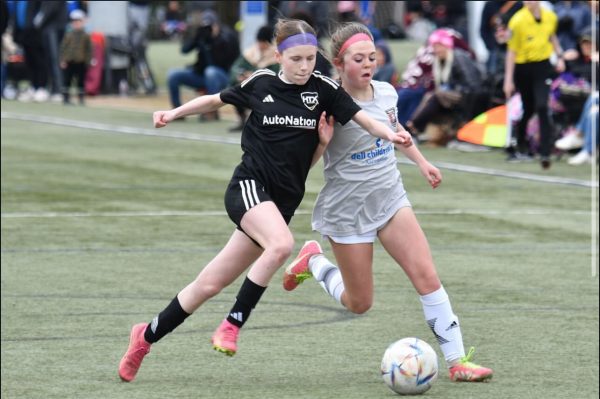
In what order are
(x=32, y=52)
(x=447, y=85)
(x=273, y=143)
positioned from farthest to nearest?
(x=32, y=52) → (x=447, y=85) → (x=273, y=143)

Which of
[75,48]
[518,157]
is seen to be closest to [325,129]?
[518,157]

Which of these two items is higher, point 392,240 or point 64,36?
point 392,240

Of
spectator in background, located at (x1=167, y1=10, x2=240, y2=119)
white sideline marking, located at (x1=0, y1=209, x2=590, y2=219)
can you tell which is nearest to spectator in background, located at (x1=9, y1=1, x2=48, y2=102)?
spectator in background, located at (x1=167, y1=10, x2=240, y2=119)

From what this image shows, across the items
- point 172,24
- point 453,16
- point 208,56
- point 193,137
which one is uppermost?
point 208,56

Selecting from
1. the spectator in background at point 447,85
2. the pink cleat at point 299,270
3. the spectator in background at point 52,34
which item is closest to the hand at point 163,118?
the pink cleat at point 299,270

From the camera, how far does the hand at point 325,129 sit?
756cm

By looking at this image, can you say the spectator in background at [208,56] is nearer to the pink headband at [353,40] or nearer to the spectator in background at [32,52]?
the spectator in background at [32,52]

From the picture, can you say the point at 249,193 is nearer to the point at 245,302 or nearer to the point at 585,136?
the point at 245,302

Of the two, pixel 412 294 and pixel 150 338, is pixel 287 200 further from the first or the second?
pixel 412 294

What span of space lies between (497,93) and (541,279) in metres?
9.60

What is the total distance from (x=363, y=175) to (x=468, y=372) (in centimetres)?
123

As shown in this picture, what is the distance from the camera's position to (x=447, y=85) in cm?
2170

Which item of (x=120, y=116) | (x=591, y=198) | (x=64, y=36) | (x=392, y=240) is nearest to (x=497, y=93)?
(x=591, y=198)

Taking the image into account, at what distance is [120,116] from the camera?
27156 millimetres
